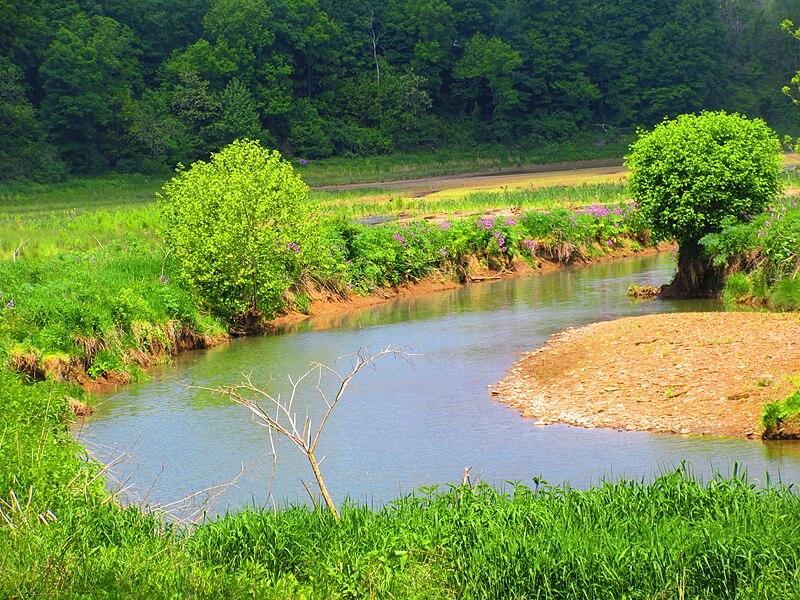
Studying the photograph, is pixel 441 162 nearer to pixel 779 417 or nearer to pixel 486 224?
pixel 486 224

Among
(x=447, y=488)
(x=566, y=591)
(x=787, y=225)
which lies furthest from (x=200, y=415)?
(x=787, y=225)

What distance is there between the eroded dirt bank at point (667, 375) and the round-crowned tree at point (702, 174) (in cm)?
450

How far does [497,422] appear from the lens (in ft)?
50.9

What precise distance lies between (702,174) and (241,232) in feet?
31.4

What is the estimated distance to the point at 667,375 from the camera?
52.5 ft

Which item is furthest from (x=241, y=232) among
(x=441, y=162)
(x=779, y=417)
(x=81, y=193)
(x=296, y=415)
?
(x=441, y=162)

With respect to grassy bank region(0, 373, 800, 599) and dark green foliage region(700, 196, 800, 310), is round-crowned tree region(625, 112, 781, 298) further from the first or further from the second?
grassy bank region(0, 373, 800, 599)

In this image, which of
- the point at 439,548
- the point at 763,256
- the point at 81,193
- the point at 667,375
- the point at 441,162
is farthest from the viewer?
the point at 441,162

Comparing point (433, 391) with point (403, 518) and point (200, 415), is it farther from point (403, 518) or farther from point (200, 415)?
point (403, 518)

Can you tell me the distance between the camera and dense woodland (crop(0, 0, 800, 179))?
75750mm

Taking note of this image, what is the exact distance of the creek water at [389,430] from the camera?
507 inches

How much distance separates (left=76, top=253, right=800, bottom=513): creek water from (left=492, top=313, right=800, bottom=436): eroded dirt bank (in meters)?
0.46

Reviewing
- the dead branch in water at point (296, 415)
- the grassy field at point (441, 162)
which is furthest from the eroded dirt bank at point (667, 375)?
the grassy field at point (441, 162)

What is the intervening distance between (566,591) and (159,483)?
22.7 ft
